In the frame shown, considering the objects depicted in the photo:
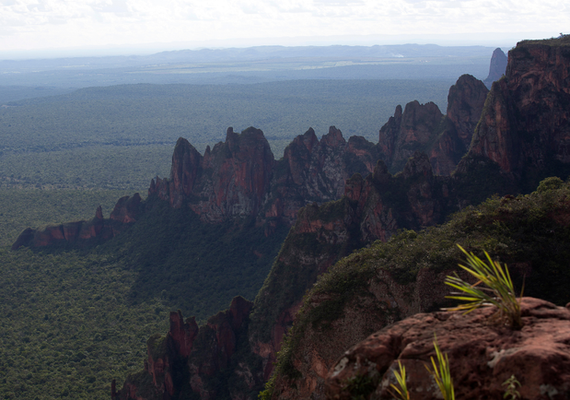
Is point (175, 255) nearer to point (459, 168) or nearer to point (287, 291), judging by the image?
point (287, 291)

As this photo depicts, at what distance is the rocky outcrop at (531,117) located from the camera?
39.6 metres

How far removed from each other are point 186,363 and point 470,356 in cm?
3106

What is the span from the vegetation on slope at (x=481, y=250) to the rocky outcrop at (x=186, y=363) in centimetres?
1378

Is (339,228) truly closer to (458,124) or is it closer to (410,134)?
(410,134)

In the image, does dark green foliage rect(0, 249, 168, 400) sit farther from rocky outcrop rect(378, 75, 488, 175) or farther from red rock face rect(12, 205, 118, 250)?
rocky outcrop rect(378, 75, 488, 175)

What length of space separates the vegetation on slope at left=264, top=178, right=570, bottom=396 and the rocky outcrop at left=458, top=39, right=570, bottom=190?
19.3 metres

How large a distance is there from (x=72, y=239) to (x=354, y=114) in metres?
129

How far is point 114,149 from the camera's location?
466 ft

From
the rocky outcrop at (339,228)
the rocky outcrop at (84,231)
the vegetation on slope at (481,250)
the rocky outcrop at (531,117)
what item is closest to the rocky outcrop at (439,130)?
the rocky outcrop at (531,117)

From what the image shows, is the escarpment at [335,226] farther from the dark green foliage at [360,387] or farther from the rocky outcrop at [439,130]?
the dark green foliage at [360,387]

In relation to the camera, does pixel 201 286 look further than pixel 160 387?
Yes

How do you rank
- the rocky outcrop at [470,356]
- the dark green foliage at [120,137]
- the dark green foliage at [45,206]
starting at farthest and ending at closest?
the dark green foliage at [120,137], the dark green foliage at [45,206], the rocky outcrop at [470,356]

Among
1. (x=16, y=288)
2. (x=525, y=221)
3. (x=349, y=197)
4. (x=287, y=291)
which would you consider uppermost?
(x=525, y=221)

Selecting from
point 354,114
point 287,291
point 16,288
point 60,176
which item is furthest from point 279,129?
point 287,291
